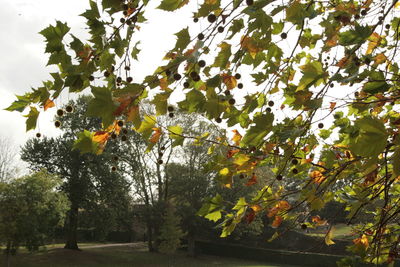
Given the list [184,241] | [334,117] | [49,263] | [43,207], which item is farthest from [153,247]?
[334,117]

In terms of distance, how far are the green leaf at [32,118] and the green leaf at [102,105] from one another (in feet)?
1.28

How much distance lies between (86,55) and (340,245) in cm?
2365

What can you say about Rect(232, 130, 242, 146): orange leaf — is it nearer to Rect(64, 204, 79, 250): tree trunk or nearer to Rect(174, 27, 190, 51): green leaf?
Rect(174, 27, 190, 51): green leaf

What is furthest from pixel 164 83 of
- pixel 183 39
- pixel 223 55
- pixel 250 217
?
pixel 250 217

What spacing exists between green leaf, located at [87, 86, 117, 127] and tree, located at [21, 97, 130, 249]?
70.0 ft

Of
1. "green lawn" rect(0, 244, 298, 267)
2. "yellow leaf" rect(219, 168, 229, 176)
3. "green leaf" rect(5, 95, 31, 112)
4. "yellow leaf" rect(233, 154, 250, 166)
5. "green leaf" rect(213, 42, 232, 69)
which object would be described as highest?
"green leaf" rect(213, 42, 232, 69)

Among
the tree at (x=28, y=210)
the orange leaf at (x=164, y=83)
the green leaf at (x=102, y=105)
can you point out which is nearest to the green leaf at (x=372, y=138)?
the green leaf at (x=102, y=105)

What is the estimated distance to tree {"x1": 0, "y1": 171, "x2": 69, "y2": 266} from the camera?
642 inches

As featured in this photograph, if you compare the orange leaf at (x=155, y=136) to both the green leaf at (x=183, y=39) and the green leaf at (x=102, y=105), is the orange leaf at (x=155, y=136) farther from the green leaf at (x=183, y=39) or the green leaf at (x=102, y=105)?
the green leaf at (x=102, y=105)

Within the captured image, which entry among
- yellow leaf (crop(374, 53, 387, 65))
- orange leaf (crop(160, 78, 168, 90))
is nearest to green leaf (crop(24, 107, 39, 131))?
orange leaf (crop(160, 78, 168, 90))

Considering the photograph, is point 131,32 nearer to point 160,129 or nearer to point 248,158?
point 160,129

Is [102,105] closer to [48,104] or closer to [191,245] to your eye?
[48,104]

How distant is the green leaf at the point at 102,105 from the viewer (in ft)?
3.63

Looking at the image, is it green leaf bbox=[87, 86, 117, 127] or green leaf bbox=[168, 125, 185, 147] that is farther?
green leaf bbox=[168, 125, 185, 147]
